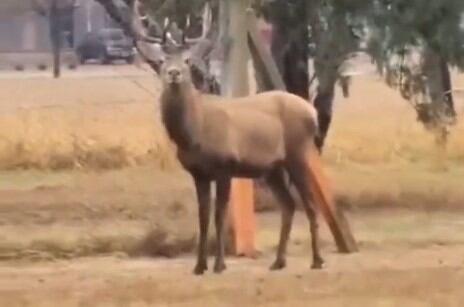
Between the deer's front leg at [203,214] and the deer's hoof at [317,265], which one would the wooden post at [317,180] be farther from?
the deer's front leg at [203,214]

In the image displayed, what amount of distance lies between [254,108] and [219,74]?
4.33m

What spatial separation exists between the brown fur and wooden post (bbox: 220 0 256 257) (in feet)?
4.55

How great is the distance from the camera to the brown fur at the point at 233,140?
15781 mm

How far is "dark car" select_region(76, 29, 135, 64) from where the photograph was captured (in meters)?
57.3

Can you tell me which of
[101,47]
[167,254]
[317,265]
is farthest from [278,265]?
[101,47]

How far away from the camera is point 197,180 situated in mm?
16297

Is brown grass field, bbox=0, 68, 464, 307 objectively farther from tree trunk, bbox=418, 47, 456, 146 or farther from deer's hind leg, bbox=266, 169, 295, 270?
tree trunk, bbox=418, 47, 456, 146

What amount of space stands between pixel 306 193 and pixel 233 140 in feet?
5.18

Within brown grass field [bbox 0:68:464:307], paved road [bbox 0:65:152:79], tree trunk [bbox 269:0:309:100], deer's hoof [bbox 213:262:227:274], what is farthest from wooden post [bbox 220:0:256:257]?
paved road [bbox 0:65:152:79]

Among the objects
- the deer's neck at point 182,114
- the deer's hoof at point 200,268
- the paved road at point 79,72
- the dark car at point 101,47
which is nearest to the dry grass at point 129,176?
the deer's hoof at point 200,268

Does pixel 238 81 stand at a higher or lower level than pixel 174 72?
lower

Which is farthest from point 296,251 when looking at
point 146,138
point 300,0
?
point 146,138

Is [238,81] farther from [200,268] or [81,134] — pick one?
[81,134]

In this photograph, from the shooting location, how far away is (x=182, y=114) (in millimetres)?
15766
